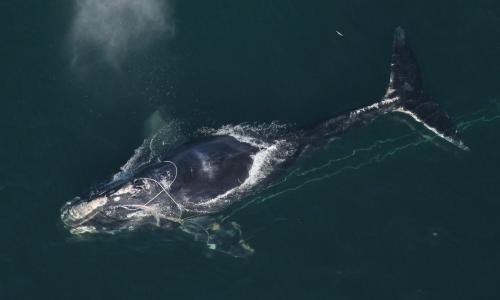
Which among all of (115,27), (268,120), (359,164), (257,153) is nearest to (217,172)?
(257,153)

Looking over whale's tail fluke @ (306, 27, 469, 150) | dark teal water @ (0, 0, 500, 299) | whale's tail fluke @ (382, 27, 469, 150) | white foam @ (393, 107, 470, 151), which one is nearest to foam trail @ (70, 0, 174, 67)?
dark teal water @ (0, 0, 500, 299)

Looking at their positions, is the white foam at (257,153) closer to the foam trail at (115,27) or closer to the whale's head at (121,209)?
the whale's head at (121,209)

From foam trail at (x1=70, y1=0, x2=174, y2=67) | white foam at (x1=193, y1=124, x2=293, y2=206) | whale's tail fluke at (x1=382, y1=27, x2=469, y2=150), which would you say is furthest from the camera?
foam trail at (x1=70, y1=0, x2=174, y2=67)

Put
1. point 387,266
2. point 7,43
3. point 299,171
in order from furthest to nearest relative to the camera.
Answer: point 7,43 → point 299,171 → point 387,266

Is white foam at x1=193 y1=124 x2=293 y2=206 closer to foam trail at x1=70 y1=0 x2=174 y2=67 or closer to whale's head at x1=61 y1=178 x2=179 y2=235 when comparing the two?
whale's head at x1=61 y1=178 x2=179 y2=235

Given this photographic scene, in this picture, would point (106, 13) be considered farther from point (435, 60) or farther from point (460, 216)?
point (460, 216)

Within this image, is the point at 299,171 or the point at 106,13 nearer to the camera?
the point at 299,171

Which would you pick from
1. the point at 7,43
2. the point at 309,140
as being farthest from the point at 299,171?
the point at 7,43
